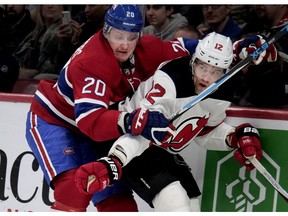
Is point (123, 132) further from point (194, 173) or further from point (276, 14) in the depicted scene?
point (276, 14)

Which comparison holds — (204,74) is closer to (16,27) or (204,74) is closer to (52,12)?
(52,12)

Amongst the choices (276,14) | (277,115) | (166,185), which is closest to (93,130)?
(166,185)

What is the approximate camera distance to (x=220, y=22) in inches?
166

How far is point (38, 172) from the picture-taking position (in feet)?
12.9

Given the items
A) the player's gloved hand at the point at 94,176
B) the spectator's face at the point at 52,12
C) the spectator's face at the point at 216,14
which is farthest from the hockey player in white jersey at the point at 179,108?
the spectator's face at the point at 52,12

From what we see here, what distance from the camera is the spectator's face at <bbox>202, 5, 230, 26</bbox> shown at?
4219 millimetres

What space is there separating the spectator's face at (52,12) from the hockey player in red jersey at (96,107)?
3.65ft

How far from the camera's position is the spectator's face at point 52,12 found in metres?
4.61

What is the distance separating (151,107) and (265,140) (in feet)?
2.36

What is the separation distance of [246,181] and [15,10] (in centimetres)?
185

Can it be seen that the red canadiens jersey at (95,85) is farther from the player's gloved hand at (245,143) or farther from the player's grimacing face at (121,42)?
the player's gloved hand at (245,143)

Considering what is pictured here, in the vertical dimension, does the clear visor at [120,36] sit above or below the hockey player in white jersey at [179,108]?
above

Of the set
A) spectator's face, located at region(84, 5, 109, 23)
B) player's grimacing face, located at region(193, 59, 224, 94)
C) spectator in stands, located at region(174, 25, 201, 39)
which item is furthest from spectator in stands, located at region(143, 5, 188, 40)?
player's grimacing face, located at region(193, 59, 224, 94)

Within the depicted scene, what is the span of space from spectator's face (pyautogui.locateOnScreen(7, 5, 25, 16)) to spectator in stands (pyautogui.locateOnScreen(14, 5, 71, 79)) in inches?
4.8
